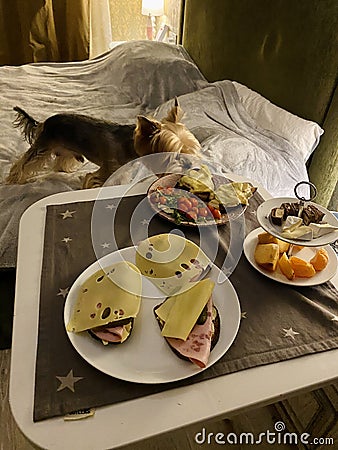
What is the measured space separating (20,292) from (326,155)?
1.33 meters

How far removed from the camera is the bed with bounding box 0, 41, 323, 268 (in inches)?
57.6

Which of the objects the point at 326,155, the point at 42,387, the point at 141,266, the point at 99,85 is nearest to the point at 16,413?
the point at 42,387

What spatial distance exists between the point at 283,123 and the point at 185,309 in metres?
1.12

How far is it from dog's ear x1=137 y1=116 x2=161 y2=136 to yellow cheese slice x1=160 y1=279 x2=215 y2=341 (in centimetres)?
72

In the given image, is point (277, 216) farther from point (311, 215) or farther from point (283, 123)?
point (283, 123)

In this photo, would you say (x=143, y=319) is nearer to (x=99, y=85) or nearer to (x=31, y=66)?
(x=99, y=85)

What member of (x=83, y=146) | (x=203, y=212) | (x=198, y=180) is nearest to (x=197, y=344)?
(x=203, y=212)

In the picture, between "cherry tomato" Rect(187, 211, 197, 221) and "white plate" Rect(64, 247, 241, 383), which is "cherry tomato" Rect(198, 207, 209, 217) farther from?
"white plate" Rect(64, 247, 241, 383)

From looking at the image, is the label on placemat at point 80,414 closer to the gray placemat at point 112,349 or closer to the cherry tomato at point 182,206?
the gray placemat at point 112,349

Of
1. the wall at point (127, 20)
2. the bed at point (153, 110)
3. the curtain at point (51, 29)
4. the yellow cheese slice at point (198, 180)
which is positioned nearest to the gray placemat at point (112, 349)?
the yellow cheese slice at point (198, 180)

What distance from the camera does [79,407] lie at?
656mm

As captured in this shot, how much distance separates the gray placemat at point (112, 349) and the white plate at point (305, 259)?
0.01 meters

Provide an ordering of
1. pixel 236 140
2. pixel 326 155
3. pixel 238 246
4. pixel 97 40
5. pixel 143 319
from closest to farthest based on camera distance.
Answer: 1. pixel 143 319
2. pixel 238 246
3. pixel 236 140
4. pixel 326 155
5. pixel 97 40

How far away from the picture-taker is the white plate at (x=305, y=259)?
0.88m
